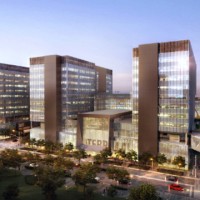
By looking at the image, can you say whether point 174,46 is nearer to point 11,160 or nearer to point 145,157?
point 145,157

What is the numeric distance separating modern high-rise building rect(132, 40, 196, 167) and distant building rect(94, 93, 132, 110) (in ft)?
188

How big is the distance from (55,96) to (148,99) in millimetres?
53177

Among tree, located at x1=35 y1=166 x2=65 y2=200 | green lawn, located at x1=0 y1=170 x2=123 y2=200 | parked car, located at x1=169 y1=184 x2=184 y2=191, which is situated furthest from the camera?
parked car, located at x1=169 y1=184 x2=184 y2=191

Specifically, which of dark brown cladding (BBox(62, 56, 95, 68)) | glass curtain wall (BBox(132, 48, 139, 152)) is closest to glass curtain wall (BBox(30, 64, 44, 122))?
dark brown cladding (BBox(62, 56, 95, 68))

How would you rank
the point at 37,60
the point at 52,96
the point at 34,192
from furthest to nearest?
the point at 37,60, the point at 52,96, the point at 34,192

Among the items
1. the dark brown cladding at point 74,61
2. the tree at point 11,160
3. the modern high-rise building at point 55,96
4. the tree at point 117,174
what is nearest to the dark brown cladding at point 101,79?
the dark brown cladding at point 74,61

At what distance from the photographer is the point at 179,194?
61.9 m

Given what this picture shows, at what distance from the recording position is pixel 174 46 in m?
90.0

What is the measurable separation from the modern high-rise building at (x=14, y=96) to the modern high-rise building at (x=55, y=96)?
47783mm

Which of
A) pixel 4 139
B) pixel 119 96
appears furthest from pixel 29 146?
pixel 119 96

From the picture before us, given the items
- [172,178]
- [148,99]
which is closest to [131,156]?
[172,178]

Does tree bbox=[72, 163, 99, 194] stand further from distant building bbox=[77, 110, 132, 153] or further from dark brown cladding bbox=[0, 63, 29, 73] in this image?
dark brown cladding bbox=[0, 63, 29, 73]

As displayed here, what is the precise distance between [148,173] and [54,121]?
199 ft

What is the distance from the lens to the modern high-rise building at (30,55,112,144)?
12112 centimetres
